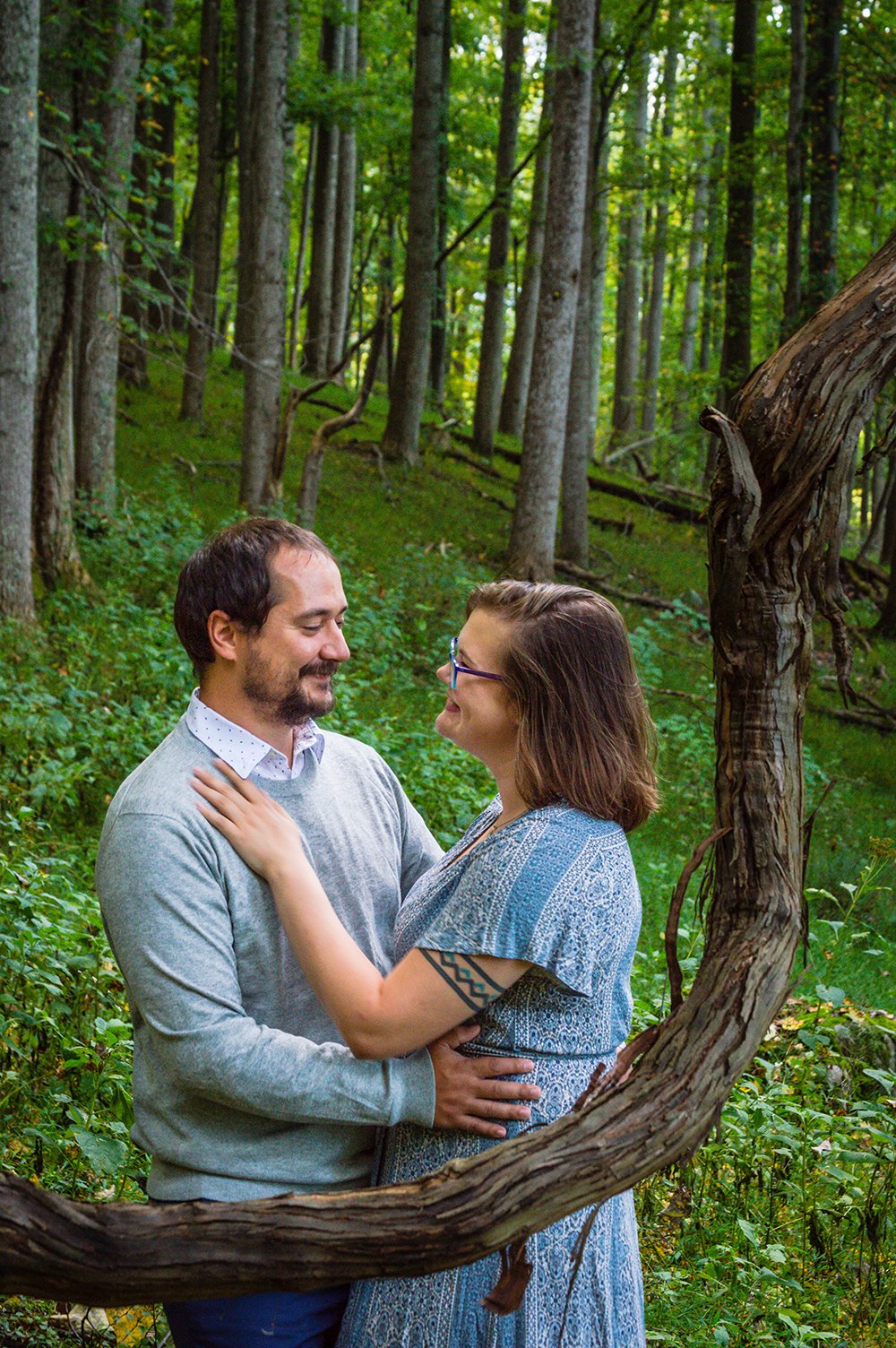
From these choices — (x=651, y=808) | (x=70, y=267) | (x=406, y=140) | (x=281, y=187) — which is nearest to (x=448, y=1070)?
(x=651, y=808)

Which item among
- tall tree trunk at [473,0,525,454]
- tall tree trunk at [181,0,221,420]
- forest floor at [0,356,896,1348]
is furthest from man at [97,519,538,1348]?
tall tree trunk at [473,0,525,454]

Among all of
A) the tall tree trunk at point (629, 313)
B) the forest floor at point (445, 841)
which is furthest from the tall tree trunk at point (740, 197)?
the tall tree trunk at point (629, 313)

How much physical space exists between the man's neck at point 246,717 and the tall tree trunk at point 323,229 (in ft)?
74.3

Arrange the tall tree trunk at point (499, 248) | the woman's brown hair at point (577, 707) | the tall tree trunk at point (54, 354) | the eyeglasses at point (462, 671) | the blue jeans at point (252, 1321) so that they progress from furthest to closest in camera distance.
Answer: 1. the tall tree trunk at point (499, 248)
2. the tall tree trunk at point (54, 354)
3. the eyeglasses at point (462, 671)
4. the woman's brown hair at point (577, 707)
5. the blue jeans at point (252, 1321)

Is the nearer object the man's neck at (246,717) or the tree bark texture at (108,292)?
the man's neck at (246,717)

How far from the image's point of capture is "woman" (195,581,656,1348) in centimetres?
206

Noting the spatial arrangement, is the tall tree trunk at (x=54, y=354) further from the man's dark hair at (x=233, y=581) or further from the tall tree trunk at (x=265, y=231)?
the man's dark hair at (x=233, y=581)

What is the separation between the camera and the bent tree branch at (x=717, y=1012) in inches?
61.3

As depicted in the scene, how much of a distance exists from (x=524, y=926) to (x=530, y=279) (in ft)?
68.2

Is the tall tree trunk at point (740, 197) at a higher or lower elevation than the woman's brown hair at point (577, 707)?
higher

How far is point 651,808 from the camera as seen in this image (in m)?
2.36

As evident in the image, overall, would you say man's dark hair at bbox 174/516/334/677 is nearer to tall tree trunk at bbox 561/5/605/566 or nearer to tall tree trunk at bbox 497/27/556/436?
tall tree trunk at bbox 561/5/605/566

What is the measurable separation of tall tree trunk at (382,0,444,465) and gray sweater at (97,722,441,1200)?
673 inches

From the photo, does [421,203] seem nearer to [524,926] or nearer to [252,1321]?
[524,926]
